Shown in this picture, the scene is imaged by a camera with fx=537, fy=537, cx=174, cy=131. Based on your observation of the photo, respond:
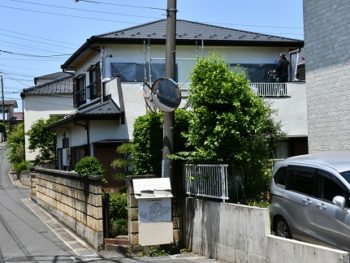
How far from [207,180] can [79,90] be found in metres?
16.5

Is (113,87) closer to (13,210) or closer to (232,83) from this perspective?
(13,210)

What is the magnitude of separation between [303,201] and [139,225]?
4247mm

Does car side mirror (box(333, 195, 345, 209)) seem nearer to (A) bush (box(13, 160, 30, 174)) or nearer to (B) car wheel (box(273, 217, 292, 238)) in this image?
(B) car wheel (box(273, 217, 292, 238))

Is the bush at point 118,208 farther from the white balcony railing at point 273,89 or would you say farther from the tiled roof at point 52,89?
the tiled roof at point 52,89

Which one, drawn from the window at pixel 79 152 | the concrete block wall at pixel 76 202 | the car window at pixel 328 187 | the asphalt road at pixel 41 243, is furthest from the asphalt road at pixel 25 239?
the car window at pixel 328 187

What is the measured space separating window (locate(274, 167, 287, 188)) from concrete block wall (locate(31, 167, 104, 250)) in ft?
15.2

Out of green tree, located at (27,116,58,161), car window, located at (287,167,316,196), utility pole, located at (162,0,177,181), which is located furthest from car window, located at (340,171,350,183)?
green tree, located at (27,116,58,161)

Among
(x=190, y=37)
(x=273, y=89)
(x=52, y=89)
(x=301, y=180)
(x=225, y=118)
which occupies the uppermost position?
(x=52, y=89)

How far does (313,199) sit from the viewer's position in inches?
348

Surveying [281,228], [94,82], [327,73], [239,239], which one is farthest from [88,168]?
[94,82]

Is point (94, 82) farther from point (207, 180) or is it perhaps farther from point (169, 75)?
point (207, 180)

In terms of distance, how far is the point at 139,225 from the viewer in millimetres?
11984

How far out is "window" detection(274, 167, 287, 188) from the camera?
10.1 metres

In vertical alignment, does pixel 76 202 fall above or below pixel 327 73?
below
